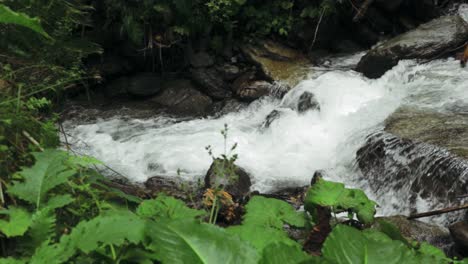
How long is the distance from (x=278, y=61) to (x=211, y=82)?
140 cm

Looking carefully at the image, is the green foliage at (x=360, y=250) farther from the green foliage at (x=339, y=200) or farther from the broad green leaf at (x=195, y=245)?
the green foliage at (x=339, y=200)

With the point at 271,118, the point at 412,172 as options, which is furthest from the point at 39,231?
the point at 271,118

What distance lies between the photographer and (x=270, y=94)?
8086mm

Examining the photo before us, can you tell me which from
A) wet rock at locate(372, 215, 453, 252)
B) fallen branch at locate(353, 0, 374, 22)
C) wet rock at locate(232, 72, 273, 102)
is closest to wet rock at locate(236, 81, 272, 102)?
wet rock at locate(232, 72, 273, 102)

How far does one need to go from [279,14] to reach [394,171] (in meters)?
5.11

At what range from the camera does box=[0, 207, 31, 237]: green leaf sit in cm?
126

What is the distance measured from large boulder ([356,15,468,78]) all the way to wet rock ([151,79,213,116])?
9.50 feet

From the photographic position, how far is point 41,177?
152cm

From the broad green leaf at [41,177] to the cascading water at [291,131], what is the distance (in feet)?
12.9

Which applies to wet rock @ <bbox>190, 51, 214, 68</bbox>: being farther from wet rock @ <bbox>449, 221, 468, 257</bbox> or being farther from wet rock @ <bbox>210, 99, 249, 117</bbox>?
wet rock @ <bbox>449, 221, 468, 257</bbox>

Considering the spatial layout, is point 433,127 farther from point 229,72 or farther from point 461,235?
point 229,72

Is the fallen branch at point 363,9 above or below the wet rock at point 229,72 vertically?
above

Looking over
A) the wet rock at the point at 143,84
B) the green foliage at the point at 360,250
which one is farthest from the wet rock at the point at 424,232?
the wet rock at the point at 143,84

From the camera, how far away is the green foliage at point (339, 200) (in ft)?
6.31
